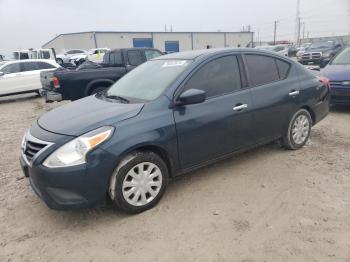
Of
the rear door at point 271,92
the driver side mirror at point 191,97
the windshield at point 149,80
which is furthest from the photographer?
the rear door at point 271,92

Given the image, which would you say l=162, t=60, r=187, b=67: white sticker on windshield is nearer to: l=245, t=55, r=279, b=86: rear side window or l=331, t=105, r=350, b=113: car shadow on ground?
l=245, t=55, r=279, b=86: rear side window

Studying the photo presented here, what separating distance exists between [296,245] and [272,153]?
2368mm

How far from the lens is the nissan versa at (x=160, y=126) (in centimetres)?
324

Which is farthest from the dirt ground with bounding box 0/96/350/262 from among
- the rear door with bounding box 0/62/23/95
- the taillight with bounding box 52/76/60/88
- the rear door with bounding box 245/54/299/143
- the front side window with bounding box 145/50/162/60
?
the rear door with bounding box 0/62/23/95

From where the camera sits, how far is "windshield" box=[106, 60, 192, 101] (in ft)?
13.1

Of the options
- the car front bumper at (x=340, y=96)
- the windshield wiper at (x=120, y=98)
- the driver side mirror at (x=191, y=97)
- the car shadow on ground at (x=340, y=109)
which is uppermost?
the driver side mirror at (x=191, y=97)

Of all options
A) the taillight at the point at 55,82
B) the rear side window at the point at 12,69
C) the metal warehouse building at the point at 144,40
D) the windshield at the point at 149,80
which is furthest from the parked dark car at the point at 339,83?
the metal warehouse building at the point at 144,40

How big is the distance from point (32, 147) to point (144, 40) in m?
52.6

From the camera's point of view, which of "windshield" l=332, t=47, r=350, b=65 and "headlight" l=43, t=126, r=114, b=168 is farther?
"windshield" l=332, t=47, r=350, b=65

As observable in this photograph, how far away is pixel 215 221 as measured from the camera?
11.3 ft

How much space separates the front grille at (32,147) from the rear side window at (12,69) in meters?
11.3

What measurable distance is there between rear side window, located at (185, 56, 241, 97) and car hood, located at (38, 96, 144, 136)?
2.66 ft

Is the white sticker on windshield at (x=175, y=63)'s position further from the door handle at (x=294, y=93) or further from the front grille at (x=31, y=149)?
the front grille at (x=31, y=149)

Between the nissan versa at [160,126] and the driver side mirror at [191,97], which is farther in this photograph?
the driver side mirror at [191,97]
